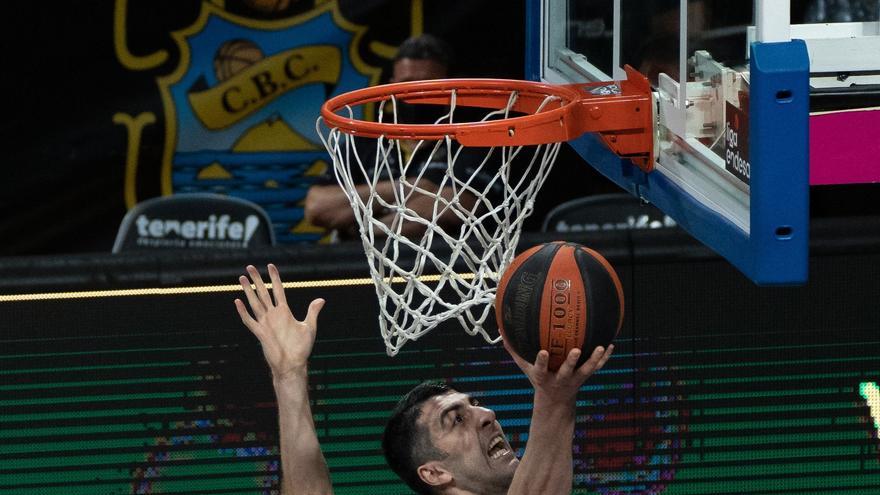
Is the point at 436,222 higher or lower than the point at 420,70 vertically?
lower

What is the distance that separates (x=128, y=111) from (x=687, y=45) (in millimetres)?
3676

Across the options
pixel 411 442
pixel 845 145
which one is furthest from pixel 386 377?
pixel 845 145

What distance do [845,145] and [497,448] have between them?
118cm

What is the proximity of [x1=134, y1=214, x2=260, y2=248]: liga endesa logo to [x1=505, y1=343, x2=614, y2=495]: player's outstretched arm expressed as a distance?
2.80m

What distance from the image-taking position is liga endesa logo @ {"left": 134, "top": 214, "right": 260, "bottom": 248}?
234 inches

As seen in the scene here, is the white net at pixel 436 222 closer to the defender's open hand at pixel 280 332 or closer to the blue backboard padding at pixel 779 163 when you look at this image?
the defender's open hand at pixel 280 332

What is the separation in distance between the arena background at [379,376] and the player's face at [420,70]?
1.12 m

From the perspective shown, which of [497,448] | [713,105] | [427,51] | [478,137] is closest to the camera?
[713,105]

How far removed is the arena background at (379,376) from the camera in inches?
196

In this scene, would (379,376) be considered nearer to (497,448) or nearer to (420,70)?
(497,448)

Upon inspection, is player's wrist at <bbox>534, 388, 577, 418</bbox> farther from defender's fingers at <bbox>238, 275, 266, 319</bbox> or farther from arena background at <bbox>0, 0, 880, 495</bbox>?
arena background at <bbox>0, 0, 880, 495</bbox>

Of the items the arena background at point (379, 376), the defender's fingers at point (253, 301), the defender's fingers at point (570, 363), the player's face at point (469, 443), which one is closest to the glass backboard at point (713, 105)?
the defender's fingers at point (570, 363)

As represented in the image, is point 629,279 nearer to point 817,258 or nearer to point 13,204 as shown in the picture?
point 817,258

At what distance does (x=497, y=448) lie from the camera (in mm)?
3967
